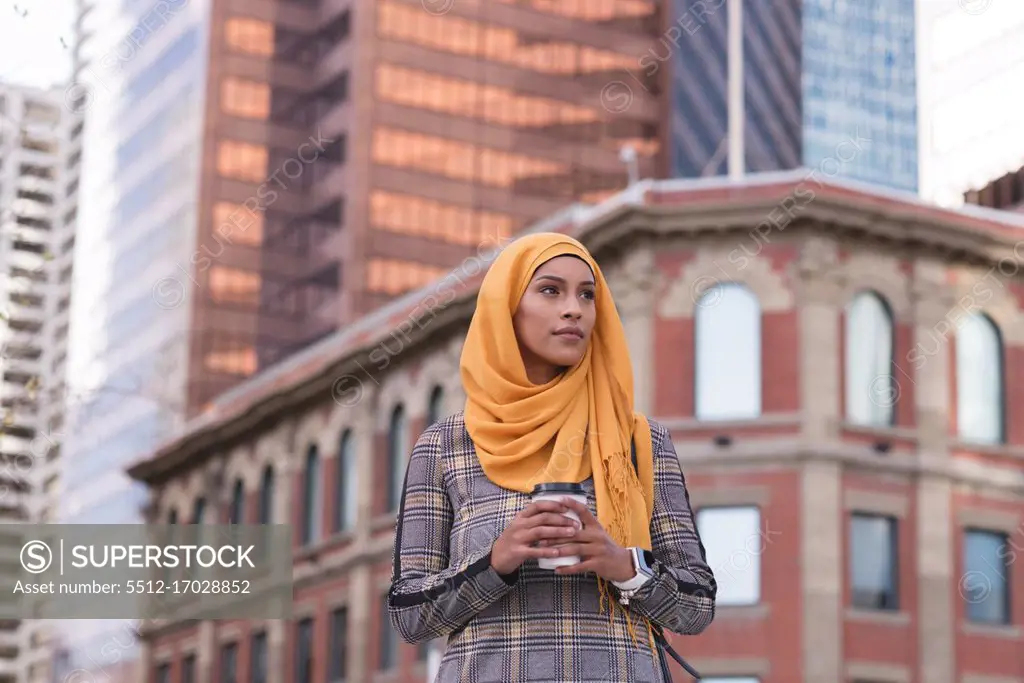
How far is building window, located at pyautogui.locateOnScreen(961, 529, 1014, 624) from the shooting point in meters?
37.9

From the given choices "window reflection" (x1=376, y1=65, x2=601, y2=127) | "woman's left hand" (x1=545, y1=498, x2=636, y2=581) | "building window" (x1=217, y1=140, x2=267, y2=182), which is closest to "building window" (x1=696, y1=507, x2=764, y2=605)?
"woman's left hand" (x1=545, y1=498, x2=636, y2=581)

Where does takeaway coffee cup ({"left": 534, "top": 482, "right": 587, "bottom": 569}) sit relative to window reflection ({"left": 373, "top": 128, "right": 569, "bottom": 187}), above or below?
below

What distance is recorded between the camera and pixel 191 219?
92125 mm

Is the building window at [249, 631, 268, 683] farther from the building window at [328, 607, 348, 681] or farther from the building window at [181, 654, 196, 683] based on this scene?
the building window at [181, 654, 196, 683]

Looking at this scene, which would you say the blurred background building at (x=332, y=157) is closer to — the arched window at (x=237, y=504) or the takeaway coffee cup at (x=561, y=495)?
the arched window at (x=237, y=504)

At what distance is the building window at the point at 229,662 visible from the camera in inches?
2063

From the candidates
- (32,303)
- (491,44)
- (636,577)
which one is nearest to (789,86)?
(491,44)

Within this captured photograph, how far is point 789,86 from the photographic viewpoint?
417 feet

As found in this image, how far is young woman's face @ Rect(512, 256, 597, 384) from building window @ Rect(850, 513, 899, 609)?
3310cm

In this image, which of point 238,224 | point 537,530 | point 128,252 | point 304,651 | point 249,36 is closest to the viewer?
point 537,530

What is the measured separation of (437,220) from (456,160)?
127 inches

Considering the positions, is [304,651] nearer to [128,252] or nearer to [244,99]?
[244,99]

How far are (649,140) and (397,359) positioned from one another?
167ft

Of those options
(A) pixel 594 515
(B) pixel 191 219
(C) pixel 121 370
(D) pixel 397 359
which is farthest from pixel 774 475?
(C) pixel 121 370
